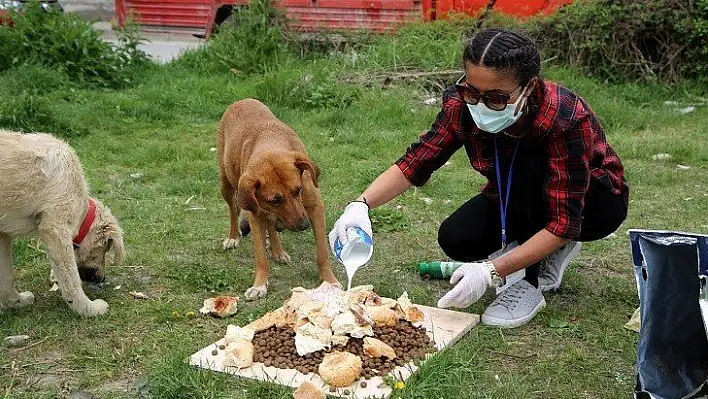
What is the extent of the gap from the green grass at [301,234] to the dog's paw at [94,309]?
0.06m

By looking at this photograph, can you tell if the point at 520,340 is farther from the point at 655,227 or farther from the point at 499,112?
the point at 655,227

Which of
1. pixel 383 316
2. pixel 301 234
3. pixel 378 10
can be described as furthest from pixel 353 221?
pixel 378 10

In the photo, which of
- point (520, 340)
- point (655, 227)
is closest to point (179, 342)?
point (520, 340)

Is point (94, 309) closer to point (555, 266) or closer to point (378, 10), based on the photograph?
point (555, 266)

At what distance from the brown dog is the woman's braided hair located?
1.47 meters

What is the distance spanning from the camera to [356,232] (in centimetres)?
411

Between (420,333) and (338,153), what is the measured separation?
4.23 metres

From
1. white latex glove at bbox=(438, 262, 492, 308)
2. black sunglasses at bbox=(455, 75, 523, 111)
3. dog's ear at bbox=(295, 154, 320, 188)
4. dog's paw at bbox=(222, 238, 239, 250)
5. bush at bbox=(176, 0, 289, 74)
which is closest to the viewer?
black sunglasses at bbox=(455, 75, 523, 111)

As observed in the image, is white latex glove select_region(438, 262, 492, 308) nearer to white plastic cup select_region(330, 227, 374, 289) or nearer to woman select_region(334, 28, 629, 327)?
woman select_region(334, 28, 629, 327)

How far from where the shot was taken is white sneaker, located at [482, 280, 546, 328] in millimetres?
4215

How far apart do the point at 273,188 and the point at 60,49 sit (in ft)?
23.6

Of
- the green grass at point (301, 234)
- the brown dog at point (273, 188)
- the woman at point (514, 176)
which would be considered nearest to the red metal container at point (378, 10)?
the green grass at point (301, 234)

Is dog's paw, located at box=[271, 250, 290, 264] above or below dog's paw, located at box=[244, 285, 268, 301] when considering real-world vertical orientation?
below

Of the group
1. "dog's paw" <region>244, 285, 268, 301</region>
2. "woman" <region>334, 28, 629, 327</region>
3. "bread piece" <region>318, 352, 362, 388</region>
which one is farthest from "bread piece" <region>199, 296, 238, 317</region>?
"bread piece" <region>318, 352, 362, 388</region>
